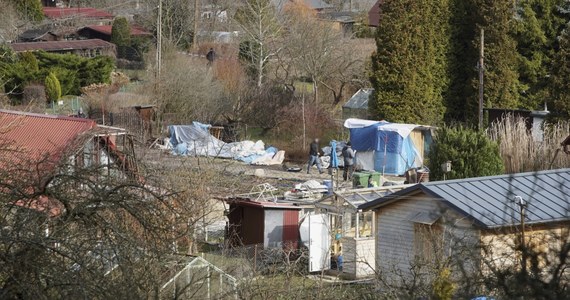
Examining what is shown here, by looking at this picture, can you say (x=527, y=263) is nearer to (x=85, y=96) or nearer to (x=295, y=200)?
(x=295, y=200)

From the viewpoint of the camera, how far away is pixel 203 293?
34.7 feet

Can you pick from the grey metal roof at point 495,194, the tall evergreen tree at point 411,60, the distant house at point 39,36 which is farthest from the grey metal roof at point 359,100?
the distant house at point 39,36

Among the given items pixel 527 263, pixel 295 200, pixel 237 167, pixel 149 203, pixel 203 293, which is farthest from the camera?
pixel 237 167

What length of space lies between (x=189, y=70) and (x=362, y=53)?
7.96 m

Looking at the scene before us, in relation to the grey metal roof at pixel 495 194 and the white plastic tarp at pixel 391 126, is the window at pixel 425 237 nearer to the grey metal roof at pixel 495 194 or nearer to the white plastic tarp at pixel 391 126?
the grey metal roof at pixel 495 194

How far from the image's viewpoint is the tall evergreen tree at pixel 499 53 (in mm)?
28031

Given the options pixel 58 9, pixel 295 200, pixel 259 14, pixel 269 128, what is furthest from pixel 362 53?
pixel 58 9

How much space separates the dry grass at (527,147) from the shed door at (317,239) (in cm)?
590

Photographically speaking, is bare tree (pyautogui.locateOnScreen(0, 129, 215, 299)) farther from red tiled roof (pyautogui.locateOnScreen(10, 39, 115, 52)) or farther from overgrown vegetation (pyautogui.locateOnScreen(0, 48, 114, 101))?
red tiled roof (pyautogui.locateOnScreen(10, 39, 115, 52))

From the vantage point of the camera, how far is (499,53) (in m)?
28.5

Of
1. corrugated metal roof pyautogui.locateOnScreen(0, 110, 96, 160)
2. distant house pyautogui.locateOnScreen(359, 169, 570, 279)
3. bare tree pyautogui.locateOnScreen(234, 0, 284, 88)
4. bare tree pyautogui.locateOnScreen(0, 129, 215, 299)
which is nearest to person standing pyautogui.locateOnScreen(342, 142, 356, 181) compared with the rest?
distant house pyautogui.locateOnScreen(359, 169, 570, 279)

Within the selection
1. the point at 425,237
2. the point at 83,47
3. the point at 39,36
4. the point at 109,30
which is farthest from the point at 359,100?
the point at 109,30

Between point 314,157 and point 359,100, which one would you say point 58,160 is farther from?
point 359,100

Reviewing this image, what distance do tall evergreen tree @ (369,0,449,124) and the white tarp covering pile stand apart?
3.50m
